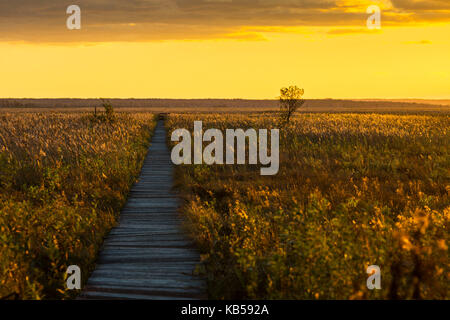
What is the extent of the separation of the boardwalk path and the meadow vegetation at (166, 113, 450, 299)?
0.99 feet

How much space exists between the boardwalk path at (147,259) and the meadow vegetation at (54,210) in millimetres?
247

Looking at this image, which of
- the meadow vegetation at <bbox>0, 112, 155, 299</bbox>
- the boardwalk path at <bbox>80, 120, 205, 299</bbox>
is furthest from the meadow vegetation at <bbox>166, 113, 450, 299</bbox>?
the meadow vegetation at <bbox>0, 112, 155, 299</bbox>

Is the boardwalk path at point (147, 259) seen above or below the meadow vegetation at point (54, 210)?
below

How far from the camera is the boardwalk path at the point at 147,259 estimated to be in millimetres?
5047

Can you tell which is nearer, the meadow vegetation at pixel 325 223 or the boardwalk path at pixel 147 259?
the meadow vegetation at pixel 325 223

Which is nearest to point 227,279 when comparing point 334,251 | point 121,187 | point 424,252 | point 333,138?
point 334,251

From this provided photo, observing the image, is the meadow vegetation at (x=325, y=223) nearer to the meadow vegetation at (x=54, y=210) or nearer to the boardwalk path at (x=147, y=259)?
the boardwalk path at (x=147, y=259)

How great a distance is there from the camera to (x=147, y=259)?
6031 mm

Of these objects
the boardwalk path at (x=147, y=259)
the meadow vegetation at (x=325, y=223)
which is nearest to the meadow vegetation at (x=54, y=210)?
the boardwalk path at (x=147, y=259)

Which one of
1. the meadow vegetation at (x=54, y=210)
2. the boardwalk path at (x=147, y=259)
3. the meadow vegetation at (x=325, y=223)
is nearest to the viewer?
the meadow vegetation at (x=325, y=223)

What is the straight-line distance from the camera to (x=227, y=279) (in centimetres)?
514

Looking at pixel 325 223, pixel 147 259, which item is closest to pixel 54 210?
pixel 147 259
